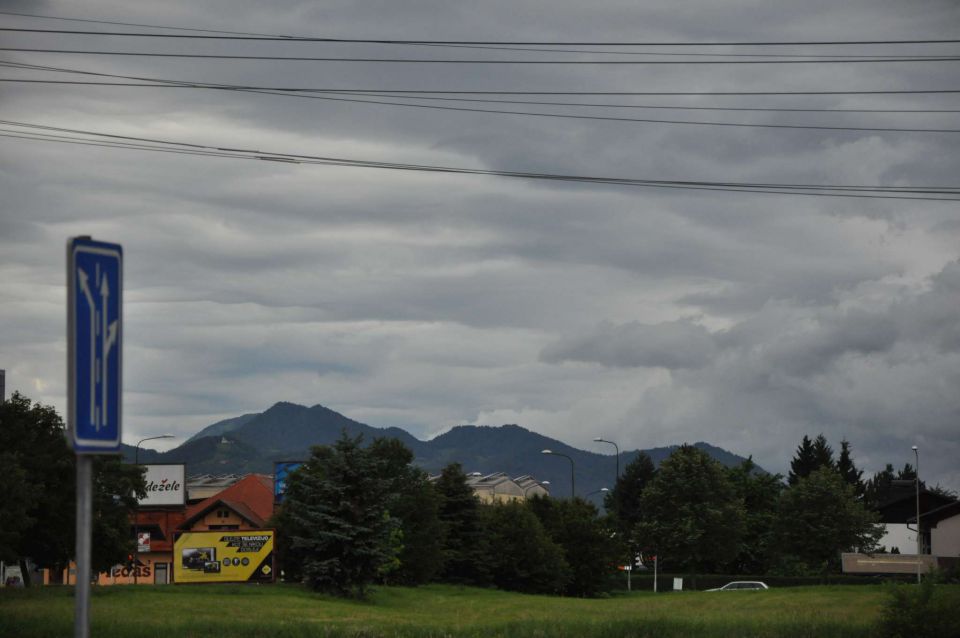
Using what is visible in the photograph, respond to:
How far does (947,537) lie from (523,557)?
47447 mm

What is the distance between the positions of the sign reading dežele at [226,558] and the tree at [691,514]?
40.4 m

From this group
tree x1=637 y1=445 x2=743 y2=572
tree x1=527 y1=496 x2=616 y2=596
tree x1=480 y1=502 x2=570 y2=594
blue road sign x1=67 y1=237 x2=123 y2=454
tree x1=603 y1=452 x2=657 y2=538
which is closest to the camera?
blue road sign x1=67 y1=237 x2=123 y2=454

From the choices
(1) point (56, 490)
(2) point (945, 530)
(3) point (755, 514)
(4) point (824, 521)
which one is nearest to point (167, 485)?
(1) point (56, 490)

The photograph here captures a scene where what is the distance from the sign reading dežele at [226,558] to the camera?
8694cm

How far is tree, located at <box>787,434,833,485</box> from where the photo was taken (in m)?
167

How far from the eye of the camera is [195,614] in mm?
47938

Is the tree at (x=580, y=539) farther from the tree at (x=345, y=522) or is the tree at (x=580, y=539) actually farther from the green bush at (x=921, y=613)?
the green bush at (x=921, y=613)

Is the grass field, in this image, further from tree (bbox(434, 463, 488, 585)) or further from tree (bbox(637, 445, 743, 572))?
tree (bbox(637, 445, 743, 572))

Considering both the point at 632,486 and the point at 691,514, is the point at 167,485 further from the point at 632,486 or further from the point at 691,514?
the point at 632,486

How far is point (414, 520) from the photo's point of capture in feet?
280

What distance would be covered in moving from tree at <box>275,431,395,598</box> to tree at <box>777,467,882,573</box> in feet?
156

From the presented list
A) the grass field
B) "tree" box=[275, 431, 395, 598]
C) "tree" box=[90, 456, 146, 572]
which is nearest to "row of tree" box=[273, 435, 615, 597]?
"tree" box=[275, 431, 395, 598]

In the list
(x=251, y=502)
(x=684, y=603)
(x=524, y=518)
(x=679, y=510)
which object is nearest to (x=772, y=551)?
(x=679, y=510)

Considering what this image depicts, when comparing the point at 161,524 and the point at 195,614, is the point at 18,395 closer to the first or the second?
the point at 195,614
